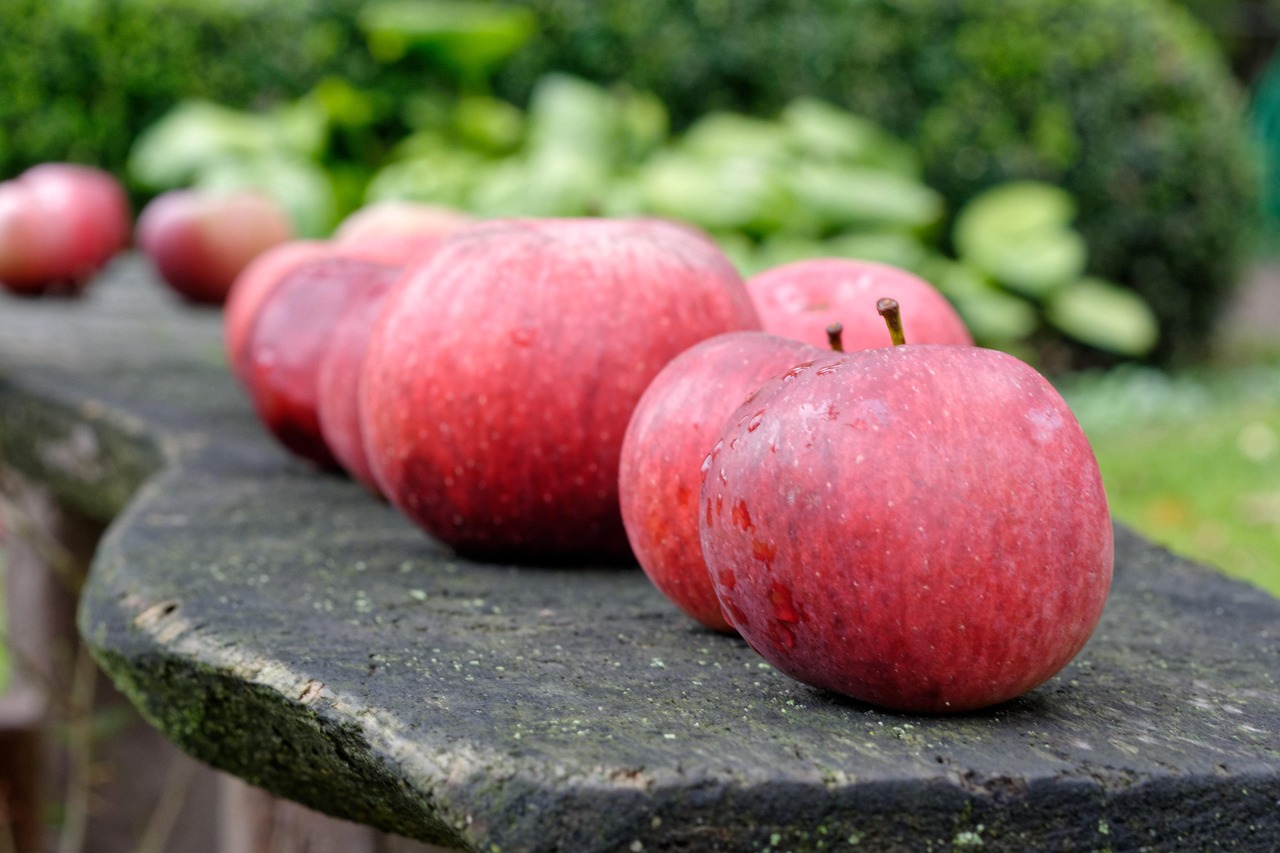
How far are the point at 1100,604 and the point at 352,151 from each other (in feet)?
13.5

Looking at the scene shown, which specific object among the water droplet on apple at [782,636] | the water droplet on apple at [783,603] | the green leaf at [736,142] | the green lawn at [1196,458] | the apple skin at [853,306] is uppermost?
the apple skin at [853,306]

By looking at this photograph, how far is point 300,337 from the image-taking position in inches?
66.5

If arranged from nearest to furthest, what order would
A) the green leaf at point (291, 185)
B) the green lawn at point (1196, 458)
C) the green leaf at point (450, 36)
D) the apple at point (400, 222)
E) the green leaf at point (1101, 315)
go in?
the apple at point (400, 222) < the green lawn at point (1196, 458) < the green leaf at point (291, 185) < the green leaf at point (450, 36) < the green leaf at point (1101, 315)

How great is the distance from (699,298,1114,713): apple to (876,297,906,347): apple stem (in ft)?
0.16

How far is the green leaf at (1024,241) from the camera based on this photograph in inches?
192

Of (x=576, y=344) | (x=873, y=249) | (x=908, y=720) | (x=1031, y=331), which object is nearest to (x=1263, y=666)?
(x=908, y=720)

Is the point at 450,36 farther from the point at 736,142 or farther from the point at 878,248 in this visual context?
the point at 878,248

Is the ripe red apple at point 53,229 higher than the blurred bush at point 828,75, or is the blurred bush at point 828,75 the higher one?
the blurred bush at point 828,75

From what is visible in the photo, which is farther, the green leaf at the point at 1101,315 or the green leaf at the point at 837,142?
the green leaf at the point at 1101,315

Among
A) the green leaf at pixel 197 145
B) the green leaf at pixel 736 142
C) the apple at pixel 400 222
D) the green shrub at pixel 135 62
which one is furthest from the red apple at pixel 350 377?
the green shrub at pixel 135 62

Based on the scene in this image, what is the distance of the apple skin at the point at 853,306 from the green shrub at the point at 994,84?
411 centimetres

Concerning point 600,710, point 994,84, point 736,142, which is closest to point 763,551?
point 600,710

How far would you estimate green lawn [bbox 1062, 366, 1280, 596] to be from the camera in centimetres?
378

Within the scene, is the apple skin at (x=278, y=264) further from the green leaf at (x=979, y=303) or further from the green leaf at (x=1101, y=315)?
the green leaf at (x=1101, y=315)
